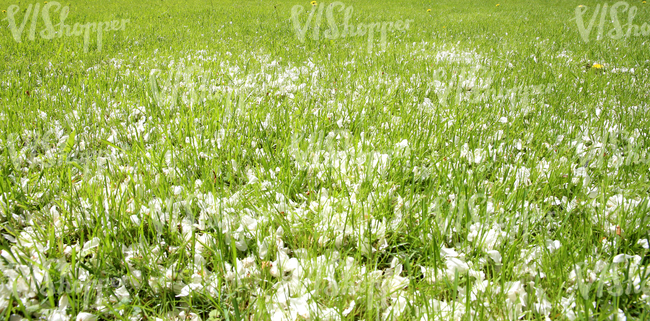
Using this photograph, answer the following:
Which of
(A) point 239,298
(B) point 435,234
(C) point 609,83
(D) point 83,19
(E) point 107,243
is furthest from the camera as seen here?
(D) point 83,19

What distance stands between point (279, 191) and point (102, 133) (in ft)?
5.86

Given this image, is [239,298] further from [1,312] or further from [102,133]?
[102,133]

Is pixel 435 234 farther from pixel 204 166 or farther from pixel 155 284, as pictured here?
pixel 204 166

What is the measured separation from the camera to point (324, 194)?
2184 millimetres

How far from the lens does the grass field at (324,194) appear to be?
153cm

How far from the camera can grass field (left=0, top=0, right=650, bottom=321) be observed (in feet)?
5.03

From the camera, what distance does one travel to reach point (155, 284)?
163cm

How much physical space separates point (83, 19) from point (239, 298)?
34.1ft

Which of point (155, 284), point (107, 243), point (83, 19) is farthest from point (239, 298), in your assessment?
point (83, 19)

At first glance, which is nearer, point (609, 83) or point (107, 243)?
point (107, 243)

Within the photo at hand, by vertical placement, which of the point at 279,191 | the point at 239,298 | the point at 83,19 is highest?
the point at 83,19

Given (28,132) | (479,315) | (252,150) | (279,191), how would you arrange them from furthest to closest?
(28,132)
(252,150)
(279,191)
(479,315)

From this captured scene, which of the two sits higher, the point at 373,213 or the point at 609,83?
the point at 609,83

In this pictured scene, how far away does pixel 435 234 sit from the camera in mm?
1838
